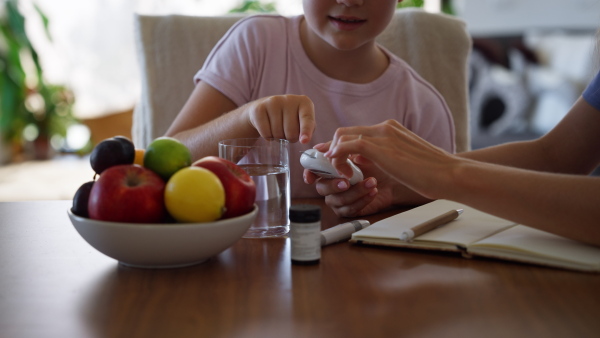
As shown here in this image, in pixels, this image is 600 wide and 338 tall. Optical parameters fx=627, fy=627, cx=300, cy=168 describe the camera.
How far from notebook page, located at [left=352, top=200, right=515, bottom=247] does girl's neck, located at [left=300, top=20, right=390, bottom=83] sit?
578mm

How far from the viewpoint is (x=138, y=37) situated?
5.30ft

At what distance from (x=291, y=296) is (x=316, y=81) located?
890 millimetres

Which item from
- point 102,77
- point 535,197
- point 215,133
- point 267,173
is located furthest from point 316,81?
point 102,77

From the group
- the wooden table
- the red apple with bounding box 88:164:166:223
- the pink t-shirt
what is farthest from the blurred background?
the red apple with bounding box 88:164:166:223

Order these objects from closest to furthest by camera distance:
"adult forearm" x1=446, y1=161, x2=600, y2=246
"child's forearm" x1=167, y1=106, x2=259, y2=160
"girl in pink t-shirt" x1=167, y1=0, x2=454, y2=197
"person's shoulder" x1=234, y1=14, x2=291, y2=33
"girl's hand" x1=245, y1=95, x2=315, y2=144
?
"adult forearm" x1=446, y1=161, x2=600, y2=246 < "girl's hand" x1=245, y1=95, x2=315, y2=144 < "child's forearm" x1=167, y1=106, x2=259, y2=160 < "girl in pink t-shirt" x1=167, y1=0, x2=454, y2=197 < "person's shoulder" x1=234, y1=14, x2=291, y2=33

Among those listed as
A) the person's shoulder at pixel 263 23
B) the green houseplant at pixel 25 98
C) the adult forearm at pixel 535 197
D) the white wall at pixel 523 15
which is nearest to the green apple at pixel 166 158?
the adult forearm at pixel 535 197

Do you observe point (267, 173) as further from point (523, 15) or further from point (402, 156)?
point (523, 15)

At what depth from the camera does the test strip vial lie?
30.6 inches

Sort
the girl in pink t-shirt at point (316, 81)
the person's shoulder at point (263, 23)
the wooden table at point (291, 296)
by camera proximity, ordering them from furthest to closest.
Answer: the person's shoulder at point (263, 23)
the girl in pink t-shirt at point (316, 81)
the wooden table at point (291, 296)

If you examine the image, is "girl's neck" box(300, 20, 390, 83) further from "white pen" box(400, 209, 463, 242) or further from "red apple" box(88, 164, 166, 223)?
"red apple" box(88, 164, 166, 223)

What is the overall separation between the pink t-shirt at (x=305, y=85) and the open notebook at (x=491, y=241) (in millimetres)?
548

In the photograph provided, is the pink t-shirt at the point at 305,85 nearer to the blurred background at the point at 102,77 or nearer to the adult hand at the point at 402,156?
the adult hand at the point at 402,156

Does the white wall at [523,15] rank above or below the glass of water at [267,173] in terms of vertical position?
above

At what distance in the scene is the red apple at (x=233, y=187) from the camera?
75 centimetres
